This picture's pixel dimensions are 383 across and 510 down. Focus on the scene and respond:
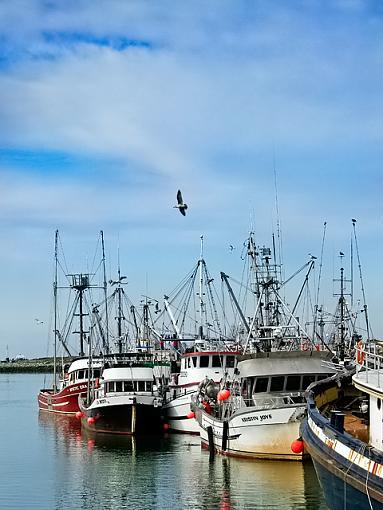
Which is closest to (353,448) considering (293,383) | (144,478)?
(144,478)

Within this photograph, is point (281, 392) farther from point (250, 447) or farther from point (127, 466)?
point (127, 466)

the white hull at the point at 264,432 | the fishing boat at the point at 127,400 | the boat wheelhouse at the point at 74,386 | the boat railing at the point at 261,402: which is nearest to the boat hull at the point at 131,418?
the fishing boat at the point at 127,400

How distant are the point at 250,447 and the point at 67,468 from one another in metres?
8.75

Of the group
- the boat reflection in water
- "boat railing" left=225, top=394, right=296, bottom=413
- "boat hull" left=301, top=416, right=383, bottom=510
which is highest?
"boat railing" left=225, top=394, right=296, bottom=413

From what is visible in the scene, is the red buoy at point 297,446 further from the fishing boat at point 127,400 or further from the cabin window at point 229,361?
the fishing boat at point 127,400

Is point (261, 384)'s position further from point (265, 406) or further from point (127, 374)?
point (127, 374)

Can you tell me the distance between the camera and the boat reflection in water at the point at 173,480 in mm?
29344

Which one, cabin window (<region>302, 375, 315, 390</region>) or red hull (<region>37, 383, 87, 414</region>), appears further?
red hull (<region>37, 383, 87, 414</region>)

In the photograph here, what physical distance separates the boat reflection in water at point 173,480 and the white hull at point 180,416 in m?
3.41

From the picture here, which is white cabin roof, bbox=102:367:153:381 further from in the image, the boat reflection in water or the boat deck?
the boat deck

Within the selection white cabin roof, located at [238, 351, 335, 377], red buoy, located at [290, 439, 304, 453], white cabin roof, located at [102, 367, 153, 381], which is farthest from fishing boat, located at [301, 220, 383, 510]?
white cabin roof, located at [102, 367, 153, 381]

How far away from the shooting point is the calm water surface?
96.7 ft

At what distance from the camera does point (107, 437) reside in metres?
48.8

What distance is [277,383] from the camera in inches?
1481
